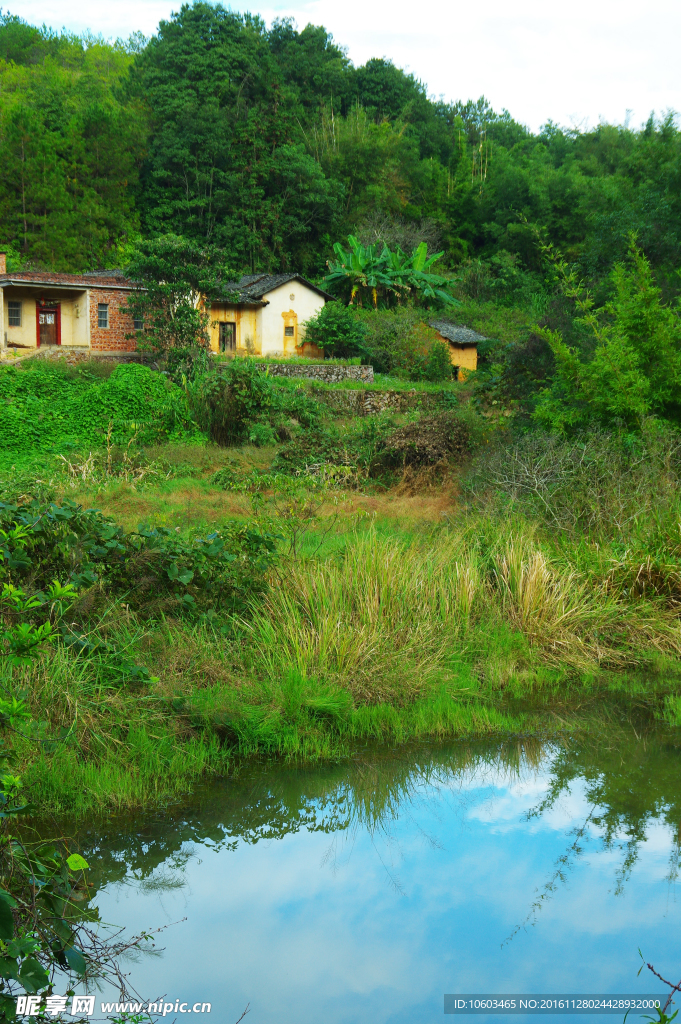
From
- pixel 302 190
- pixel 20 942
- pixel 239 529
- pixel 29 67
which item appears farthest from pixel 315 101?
pixel 20 942

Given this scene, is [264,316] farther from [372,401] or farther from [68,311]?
[372,401]

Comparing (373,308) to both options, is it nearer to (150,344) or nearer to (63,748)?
(150,344)

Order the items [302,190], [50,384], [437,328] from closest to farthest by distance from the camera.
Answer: [50,384]
[437,328]
[302,190]

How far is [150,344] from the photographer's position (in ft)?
85.3

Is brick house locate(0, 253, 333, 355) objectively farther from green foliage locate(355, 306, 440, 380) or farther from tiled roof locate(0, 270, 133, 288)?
green foliage locate(355, 306, 440, 380)

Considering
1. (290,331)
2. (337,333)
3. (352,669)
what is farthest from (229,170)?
(352,669)

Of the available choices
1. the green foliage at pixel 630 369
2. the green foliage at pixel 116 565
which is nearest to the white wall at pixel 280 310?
the green foliage at pixel 630 369

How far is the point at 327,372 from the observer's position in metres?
28.0

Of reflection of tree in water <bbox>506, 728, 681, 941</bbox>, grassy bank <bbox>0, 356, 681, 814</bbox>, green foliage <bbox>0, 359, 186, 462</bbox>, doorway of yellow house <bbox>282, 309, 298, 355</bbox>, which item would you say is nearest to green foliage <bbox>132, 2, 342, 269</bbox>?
doorway of yellow house <bbox>282, 309, 298, 355</bbox>

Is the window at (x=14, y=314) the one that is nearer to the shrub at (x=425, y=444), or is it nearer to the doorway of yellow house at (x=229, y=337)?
the doorway of yellow house at (x=229, y=337)

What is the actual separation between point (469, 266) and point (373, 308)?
10762mm

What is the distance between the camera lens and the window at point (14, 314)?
97.0 ft

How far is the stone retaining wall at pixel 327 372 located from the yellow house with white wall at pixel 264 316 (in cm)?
597

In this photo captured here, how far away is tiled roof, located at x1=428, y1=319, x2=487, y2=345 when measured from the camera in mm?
33447
